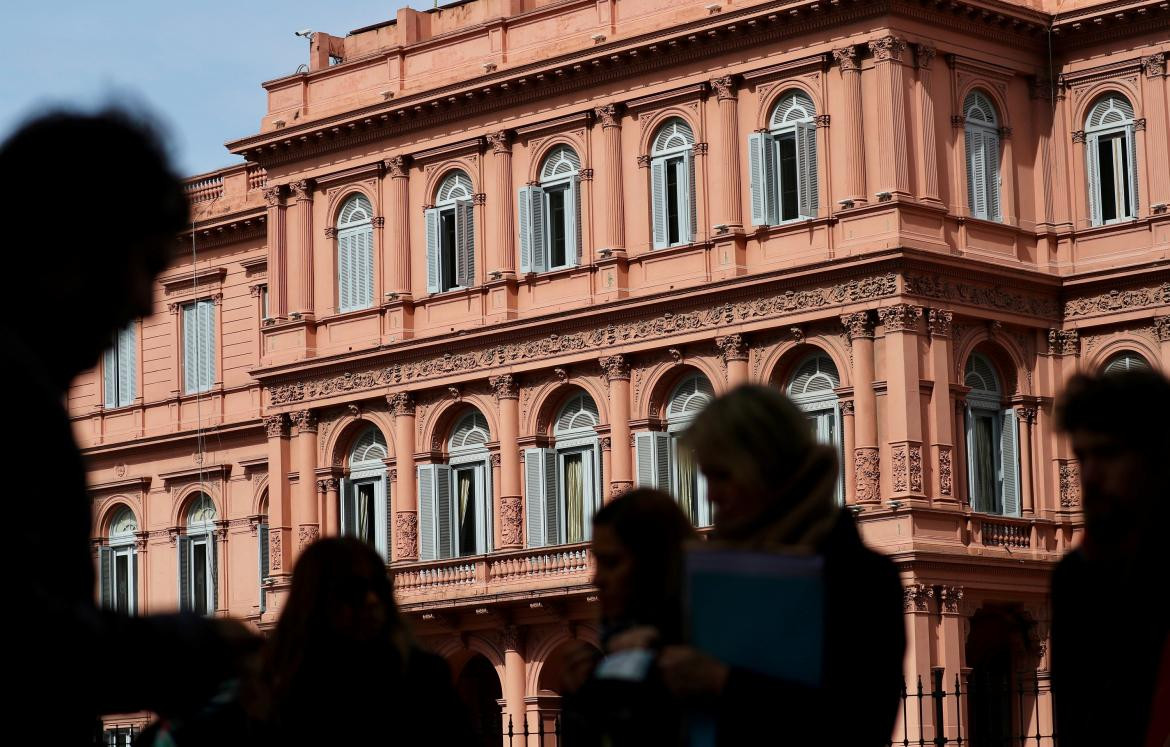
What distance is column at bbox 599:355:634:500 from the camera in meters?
36.3

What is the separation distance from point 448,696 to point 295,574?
49cm

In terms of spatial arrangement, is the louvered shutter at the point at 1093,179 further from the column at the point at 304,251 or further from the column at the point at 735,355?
the column at the point at 304,251

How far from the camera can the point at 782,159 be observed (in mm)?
35219

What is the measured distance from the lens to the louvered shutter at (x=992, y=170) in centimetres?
3547

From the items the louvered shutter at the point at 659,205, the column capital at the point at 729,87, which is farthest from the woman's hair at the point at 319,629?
the louvered shutter at the point at 659,205

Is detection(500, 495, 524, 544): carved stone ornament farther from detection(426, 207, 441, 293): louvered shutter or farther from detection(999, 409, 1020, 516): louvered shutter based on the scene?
detection(999, 409, 1020, 516): louvered shutter

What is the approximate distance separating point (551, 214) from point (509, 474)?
13.3 feet

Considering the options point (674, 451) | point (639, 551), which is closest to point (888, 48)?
point (674, 451)

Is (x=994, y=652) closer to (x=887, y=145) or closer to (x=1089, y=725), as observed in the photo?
(x=887, y=145)

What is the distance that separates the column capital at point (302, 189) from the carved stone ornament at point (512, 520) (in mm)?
6916

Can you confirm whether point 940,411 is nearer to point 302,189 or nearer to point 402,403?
point 402,403

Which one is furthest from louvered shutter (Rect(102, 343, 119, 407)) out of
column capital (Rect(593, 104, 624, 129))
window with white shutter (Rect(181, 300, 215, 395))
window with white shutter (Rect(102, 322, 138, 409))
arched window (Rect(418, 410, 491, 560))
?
column capital (Rect(593, 104, 624, 129))

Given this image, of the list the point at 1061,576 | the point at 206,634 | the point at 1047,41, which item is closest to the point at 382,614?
the point at 1061,576

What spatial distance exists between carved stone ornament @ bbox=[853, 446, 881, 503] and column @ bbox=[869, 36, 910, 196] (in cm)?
360
